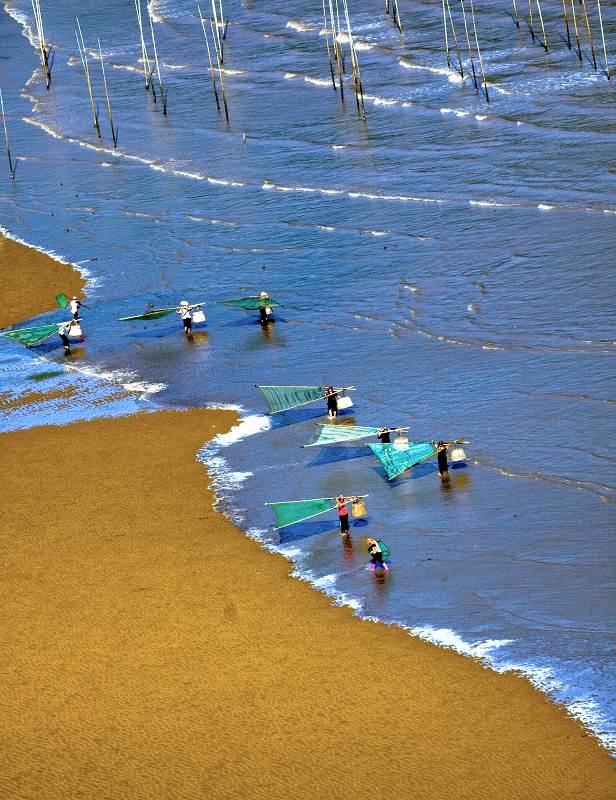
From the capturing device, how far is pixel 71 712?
49.5 ft

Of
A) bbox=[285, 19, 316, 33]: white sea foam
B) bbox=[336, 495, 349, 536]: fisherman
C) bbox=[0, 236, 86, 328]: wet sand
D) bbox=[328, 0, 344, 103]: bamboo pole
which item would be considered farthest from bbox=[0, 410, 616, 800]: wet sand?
bbox=[285, 19, 316, 33]: white sea foam

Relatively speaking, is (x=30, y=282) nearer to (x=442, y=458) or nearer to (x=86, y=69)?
(x=442, y=458)

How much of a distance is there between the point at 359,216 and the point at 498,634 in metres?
24.5

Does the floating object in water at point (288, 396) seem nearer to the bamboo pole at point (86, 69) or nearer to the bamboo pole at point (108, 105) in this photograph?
the bamboo pole at point (108, 105)

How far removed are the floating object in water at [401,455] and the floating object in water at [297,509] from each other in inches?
52.7

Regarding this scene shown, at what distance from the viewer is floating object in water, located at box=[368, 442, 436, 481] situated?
20.3 meters

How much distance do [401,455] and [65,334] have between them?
1234 centimetres

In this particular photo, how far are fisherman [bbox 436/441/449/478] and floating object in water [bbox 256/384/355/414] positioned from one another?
3.47 m

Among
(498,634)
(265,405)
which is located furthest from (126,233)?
(498,634)

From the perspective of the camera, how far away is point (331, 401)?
78.5 ft

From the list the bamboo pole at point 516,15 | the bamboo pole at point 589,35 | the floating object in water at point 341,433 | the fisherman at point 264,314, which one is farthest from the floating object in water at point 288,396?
the bamboo pole at point 516,15

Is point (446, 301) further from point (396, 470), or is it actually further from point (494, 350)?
point (396, 470)

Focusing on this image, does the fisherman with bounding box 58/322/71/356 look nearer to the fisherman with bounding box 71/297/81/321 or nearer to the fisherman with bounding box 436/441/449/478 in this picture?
the fisherman with bounding box 71/297/81/321

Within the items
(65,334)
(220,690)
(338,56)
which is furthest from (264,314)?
(338,56)
